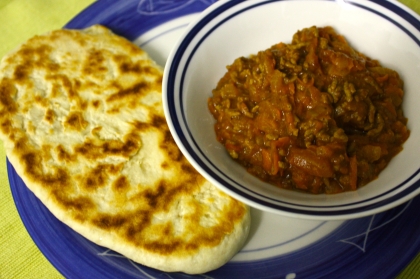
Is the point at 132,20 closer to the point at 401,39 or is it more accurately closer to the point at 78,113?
the point at 78,113

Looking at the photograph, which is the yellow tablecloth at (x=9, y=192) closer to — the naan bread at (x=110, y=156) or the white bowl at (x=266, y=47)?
the naan bread at (x=110, y=156)

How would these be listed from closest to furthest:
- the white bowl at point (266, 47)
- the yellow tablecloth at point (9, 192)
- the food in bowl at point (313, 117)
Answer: the white bowl at point (266, 47) → the food in bowl at point (313, 117) → the yellow tablecloth at point (9, 192)

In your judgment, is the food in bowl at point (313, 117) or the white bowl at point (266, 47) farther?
the food in bowl at point (313, 117)

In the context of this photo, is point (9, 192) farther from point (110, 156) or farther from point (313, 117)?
point (313, 117)

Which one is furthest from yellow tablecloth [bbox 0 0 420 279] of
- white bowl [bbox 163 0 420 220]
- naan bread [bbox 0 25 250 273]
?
white bowl [bbox 163 0 420 220]

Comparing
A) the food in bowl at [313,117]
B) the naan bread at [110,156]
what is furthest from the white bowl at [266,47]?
the naan bread at [110,156]

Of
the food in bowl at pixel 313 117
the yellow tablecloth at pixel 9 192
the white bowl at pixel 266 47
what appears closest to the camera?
the white bowl at pixel 266 47
